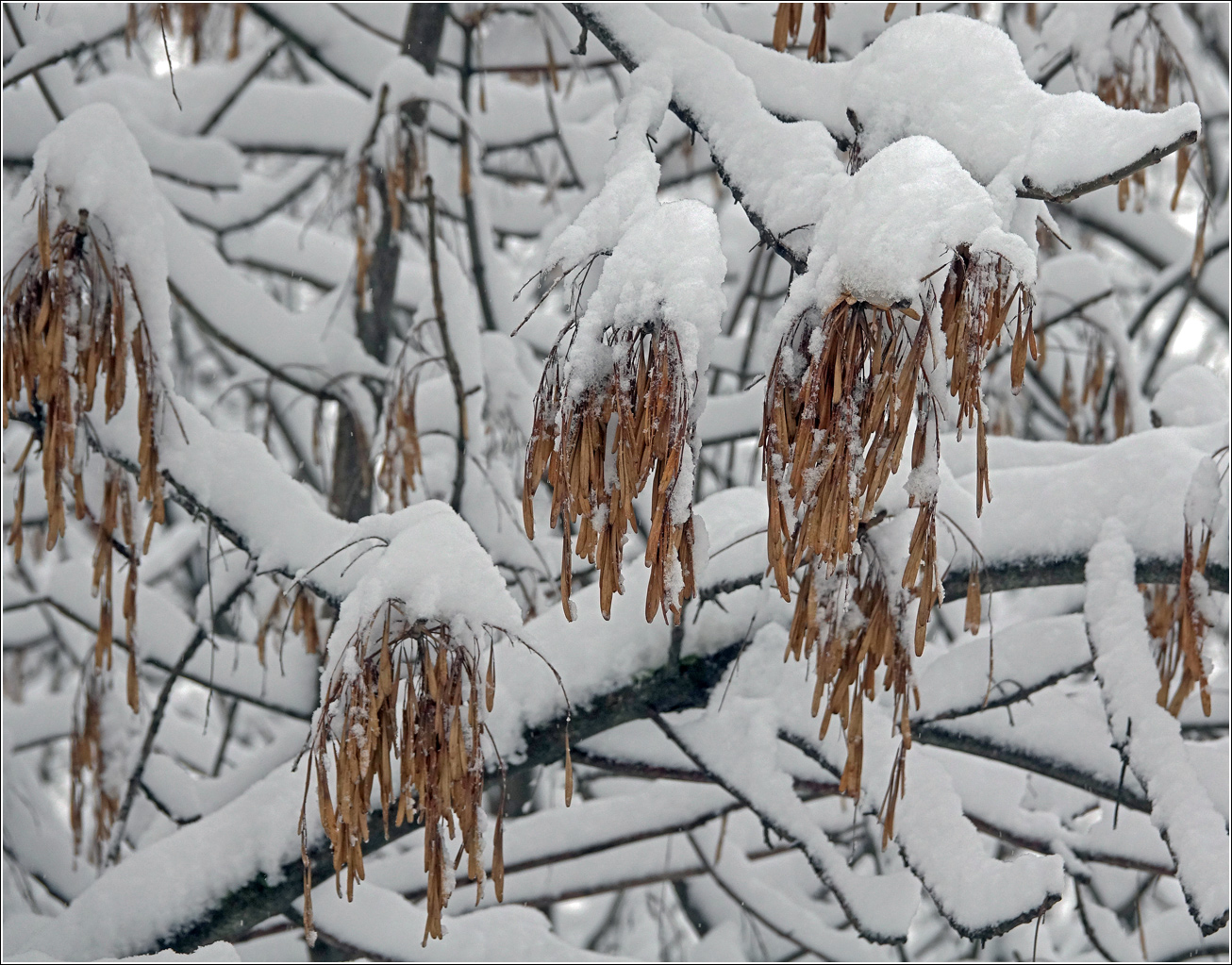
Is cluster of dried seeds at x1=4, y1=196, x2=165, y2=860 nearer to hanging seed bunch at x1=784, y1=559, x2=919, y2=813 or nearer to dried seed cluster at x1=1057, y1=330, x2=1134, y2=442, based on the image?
Answer: hanging seed bunch at x1=784, y1=559, x2=919, y2=813

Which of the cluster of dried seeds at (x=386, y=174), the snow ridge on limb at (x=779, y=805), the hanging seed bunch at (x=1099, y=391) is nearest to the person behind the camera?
the snow ridge on limb at (x=779, y=805)

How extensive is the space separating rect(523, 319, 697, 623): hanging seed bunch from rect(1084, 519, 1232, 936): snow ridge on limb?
2.77ft

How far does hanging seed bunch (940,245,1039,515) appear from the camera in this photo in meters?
0.77

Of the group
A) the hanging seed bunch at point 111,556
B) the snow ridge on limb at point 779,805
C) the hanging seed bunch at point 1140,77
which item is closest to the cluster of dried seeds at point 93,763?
the hanging seed bunch at point 111,556

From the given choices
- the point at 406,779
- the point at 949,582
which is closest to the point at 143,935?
the point at 406,779

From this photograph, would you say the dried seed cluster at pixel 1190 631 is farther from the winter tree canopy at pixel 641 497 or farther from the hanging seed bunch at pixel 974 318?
the hanging seed bunch at pixel 974 318

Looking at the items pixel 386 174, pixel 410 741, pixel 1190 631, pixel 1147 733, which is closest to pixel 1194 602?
pixel 1190 631

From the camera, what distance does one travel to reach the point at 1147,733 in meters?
1.39

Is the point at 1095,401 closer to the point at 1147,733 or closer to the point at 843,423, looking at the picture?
the point at 1147,733

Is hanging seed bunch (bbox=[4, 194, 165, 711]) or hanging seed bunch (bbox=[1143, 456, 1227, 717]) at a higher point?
hanging seed bunch (bbox=[4, 194, 165, 711])

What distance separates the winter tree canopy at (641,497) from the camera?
81cm

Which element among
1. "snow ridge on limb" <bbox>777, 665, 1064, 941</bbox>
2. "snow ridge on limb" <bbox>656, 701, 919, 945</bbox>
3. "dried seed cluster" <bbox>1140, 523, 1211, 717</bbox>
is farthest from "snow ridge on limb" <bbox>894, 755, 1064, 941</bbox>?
"dried seed cluster" <bbox>1140, 523, 1211, 717</bbox>

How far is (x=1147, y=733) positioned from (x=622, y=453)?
A: 96 centimetres

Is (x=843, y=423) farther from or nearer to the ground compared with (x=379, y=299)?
nearer to the ground
